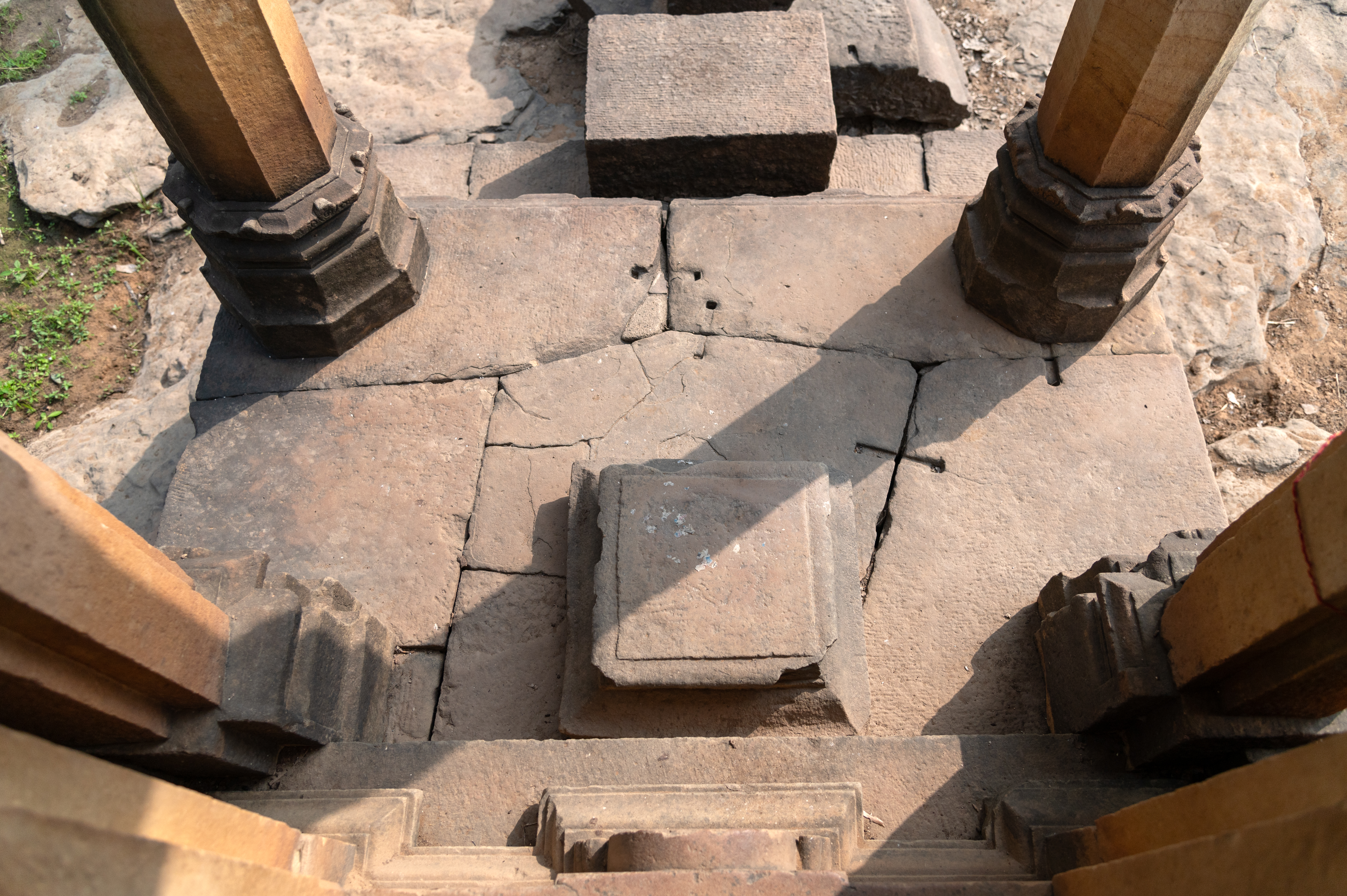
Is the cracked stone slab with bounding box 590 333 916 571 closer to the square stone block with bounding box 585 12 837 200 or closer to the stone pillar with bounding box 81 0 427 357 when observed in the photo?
the stone pillar with bounding box 81 0 427 357

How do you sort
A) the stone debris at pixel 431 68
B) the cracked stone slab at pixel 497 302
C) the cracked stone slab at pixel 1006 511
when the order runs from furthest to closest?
the stone debris at pixel 431 68 < the cracked stone slab at pixel 497 302 < the cracked stone slab at pixel 1006 511

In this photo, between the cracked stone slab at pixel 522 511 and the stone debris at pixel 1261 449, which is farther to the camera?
the stone debris at pixel 1261 449

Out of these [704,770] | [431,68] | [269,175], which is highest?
[269,175]

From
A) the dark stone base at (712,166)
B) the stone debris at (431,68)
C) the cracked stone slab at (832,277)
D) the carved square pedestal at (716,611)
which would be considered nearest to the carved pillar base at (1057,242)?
the cracked stone slab at (832,277)

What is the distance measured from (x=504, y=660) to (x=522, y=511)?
1.78 ft

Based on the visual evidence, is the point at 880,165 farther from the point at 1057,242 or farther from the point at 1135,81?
the point at 1135,81

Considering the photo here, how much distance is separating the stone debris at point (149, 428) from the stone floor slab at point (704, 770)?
78.6 inches

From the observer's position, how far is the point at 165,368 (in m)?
4.62

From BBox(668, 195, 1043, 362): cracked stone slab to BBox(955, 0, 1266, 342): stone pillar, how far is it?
0.15 metres

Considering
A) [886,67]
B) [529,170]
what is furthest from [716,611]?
[886,67]

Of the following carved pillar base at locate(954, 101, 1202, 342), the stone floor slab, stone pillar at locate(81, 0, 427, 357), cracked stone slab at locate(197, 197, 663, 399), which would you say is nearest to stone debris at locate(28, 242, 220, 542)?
cracked stone slab at locate(197, 197, 663, 399)

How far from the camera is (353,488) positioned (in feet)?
10.3

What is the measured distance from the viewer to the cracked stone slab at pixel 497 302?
3.37m

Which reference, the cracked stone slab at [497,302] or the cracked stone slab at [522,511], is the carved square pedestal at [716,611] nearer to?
the cracked stone slab at [522,511]
